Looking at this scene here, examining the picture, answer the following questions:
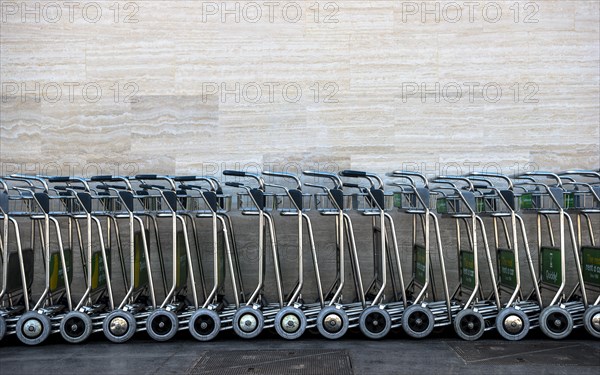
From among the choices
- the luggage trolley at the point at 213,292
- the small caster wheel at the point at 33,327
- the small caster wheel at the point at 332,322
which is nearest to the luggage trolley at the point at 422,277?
the small caster wheel at the point at 332,322

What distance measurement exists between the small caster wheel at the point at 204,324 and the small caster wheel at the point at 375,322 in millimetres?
1279

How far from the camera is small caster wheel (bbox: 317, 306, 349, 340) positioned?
5.91 m

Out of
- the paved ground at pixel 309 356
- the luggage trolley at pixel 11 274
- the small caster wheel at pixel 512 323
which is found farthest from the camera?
the small caster wheel at pixel 512 323

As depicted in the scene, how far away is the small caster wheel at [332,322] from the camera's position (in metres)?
5.91

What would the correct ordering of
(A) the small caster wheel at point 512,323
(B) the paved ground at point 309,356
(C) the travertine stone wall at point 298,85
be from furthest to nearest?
(C) the travertine stone wall at point 298,85, (A) the small caster wheel at point 512,323, (B) the paved ground at point 309,356

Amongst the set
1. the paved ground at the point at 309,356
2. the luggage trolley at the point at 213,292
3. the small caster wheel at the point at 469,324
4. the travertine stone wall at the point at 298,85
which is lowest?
the paved ground at the point at 309,356

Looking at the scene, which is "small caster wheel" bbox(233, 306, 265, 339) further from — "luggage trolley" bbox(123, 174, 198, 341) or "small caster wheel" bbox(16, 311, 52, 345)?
"small caster wheel" bbox(16, 311, 52, 345)

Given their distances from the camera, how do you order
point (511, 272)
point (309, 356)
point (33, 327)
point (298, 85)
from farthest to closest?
point (298, 85) → point (511, 272) → point (33, 327) → point (309, 356)

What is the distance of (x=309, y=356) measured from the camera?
17.9 ft

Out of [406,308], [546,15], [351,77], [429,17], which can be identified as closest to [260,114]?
[351,77]

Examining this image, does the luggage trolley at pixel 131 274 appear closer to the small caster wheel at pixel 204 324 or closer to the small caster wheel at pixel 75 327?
the small caster wheel at pixel 75 327

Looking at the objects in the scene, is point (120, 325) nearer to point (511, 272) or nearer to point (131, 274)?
point (131, 274)

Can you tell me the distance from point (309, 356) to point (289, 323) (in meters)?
0.52

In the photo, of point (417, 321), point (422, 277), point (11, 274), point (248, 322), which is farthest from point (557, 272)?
point (11, 274)
